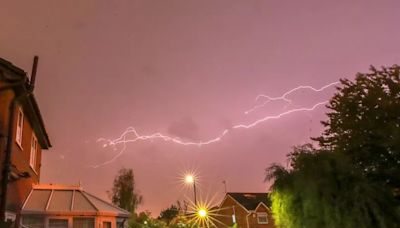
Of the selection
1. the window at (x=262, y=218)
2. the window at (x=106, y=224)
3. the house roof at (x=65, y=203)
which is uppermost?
the window at (x=262, y=218)

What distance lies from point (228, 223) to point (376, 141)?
37.9 m

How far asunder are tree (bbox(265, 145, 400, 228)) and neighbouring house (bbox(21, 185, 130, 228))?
6.44 metres

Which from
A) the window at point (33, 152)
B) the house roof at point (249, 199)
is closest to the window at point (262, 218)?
the house roof at point (249, 199)

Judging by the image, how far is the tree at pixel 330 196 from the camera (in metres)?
11.2

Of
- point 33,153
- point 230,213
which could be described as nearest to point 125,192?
point 230,213

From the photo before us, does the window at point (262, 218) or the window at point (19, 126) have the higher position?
the window at point (19, 126)

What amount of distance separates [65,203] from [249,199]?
38.0 metres

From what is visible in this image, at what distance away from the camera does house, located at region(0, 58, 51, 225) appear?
10.8 metres

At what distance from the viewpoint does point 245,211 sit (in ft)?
156

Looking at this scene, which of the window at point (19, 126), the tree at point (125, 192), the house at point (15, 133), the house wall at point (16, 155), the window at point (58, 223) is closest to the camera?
the house at point (15, 133)

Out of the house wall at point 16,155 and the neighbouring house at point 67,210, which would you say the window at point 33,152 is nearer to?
the house wall at point 16,155

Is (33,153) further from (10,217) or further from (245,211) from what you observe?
(245,211)

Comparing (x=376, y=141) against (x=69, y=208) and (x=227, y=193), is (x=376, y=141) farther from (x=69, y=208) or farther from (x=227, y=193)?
(x=227, y=193)

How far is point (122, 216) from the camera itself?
15766mm
